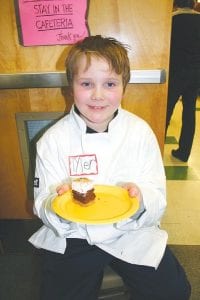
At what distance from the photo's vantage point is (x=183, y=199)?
2.06 meters

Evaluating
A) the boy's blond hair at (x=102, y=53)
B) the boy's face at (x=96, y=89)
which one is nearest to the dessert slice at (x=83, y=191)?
the boy's face at (x=96, y=89)

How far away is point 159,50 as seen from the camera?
1252mm

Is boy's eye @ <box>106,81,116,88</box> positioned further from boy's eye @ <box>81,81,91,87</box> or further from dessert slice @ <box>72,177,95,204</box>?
dessert slice @ <box>72,177,95,204</box>

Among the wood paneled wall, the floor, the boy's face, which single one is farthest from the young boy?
A: the floor

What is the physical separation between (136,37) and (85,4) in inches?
10.0

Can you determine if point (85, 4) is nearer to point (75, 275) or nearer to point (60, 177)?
point (60, 177)

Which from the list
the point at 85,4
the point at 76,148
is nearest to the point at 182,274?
the point at 76,148

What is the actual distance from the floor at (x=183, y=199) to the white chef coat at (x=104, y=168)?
0.71 m

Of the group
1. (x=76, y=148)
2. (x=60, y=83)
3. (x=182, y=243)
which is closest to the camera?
(x=76, y=148)

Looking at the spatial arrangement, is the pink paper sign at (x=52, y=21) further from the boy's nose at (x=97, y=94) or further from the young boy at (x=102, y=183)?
the boy's nose at (x=97, y=94)

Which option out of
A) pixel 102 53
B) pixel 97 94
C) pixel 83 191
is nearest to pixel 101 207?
pixel 83 191

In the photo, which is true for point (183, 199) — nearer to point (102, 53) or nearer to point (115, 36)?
point (115, 36)

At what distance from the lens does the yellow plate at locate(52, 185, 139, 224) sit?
830mm

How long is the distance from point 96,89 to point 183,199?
134cm
